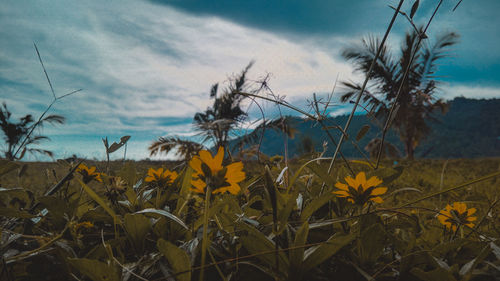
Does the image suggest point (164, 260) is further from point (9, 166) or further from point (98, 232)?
point (9, 166)

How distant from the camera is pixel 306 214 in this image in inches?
17.1

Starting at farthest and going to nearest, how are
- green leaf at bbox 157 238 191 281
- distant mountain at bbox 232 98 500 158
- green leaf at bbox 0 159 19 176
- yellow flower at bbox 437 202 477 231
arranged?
distant mountain at bbox 232 98 500 158 → yellow flower at bbox 437 202 477 231 → green leaf at bbox 0 159 19 176 → green leaf at bbox 157 238 191 281

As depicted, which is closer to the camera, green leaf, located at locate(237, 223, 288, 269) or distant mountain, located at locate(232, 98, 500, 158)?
green leaf, located at locate(237, 223, 288, 269)

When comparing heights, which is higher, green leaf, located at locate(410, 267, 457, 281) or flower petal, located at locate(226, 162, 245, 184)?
flower petal, located at locate(226, 162, 245, 184)

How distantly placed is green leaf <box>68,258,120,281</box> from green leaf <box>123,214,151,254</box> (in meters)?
0.08

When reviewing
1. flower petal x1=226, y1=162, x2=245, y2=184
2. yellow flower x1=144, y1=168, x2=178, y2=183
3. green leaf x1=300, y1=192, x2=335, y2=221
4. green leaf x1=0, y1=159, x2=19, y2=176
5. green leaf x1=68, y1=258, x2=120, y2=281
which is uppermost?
green leaf x1=0, y1=159, x2=19, y2=176

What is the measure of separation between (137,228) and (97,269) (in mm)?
97

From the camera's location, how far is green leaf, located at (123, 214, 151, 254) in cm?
42

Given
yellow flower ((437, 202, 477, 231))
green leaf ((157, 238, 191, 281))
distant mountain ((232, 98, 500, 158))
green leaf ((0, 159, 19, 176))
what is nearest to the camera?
green leaf ((157, 238, 191, 281))

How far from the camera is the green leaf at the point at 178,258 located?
0.33 metres

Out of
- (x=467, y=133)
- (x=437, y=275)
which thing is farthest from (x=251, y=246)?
(x=467, y=133)

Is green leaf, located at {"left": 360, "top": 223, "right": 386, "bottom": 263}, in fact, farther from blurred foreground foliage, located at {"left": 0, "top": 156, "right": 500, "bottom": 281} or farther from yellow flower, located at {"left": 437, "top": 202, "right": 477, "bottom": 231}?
yellow flower, located at {"left": 437, "top": 202, "right": 477, "bottom": 231}

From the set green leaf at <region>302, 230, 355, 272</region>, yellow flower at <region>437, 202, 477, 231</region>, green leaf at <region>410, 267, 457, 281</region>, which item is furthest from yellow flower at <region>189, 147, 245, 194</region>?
yellow flower at <region>437, 202, 477, 231</region>

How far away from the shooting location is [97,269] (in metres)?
0.34
